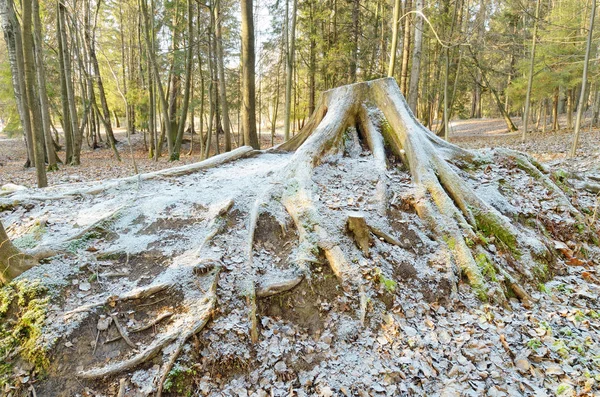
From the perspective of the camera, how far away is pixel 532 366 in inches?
106

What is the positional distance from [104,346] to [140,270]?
0.75 meters

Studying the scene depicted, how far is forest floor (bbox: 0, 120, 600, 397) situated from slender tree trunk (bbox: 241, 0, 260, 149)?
3760 mm

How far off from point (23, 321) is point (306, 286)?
235 centimetres

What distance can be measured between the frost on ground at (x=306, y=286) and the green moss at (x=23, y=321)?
0.5 inches

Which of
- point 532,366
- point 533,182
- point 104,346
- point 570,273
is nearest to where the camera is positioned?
point 104,346

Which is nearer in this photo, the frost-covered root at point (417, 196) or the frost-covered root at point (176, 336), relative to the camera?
the frost-covered root at point (176, 336)

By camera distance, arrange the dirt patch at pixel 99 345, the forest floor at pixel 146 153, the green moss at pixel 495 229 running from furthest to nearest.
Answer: the forest floor at pixel 146 153
the green moss at pixel 495 229
the dirt patch at pixel 99 345

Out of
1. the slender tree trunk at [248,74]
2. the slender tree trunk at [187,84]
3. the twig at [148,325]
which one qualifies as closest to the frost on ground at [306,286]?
the twig at [148,325]

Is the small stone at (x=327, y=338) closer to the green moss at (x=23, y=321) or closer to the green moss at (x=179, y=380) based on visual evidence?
the green moss at (x=179, y=380)

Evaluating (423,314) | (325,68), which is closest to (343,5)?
(325,68)

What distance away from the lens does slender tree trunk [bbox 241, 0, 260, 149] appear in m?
6.80

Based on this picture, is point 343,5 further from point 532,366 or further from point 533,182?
point 532,366

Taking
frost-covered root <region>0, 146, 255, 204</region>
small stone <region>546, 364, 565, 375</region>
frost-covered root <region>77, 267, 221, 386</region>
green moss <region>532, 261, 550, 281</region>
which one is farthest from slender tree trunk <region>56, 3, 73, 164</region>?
small stone <region>546, 364, 565, 375</region>

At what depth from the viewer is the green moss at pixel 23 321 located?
2.36 m
